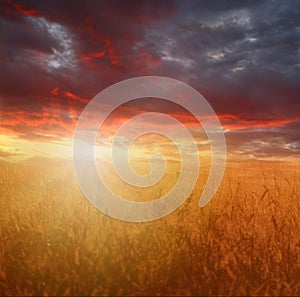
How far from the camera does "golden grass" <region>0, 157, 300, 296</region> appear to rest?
3.78 meters

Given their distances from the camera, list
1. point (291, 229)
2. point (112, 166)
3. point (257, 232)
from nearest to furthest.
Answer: point (257, 232), point (291, 229), point (112, 166)

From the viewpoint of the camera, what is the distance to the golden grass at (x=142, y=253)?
378cm

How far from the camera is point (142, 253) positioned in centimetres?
416

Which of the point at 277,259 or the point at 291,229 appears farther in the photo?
the point at 291,229

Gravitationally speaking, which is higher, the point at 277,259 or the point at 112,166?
the point at 112,166

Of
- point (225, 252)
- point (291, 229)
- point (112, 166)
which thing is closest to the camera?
point (225, 252)

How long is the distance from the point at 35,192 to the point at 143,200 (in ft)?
8.24

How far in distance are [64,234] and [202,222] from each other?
1899 mm

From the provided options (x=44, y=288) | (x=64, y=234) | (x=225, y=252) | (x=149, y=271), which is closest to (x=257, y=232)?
(x=225, y=252)

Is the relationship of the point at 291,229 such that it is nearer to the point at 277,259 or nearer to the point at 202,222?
the point at 277,259

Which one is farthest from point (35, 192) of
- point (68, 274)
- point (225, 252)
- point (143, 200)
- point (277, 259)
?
point (277, 259)

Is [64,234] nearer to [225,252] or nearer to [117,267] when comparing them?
[117,267]

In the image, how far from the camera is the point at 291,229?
19.4 ft

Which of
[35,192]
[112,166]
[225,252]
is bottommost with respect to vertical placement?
[225,252]
